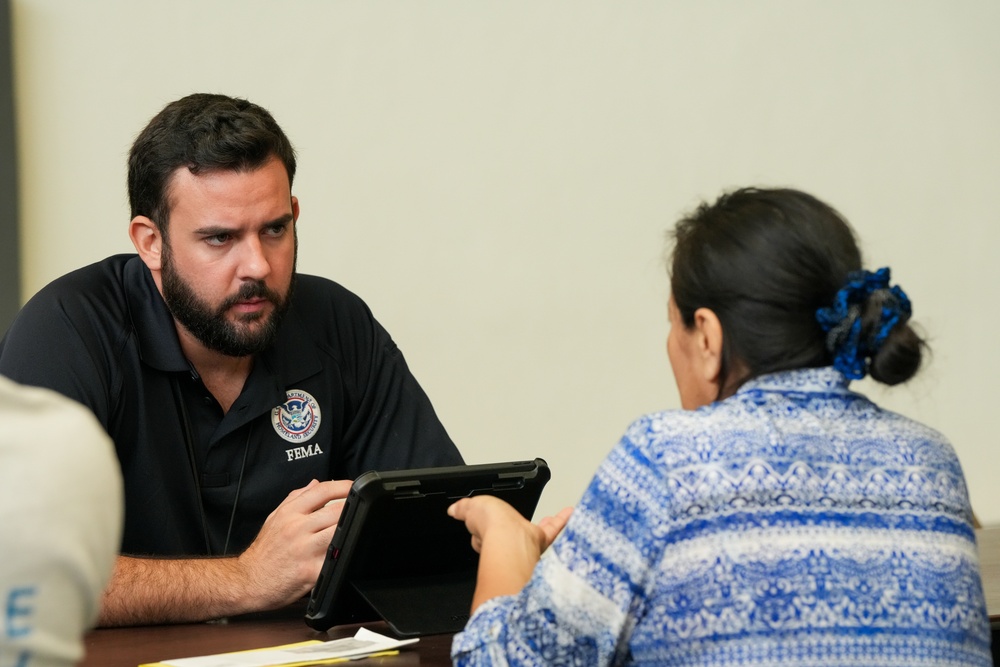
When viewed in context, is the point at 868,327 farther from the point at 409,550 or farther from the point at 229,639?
the point at 229,639

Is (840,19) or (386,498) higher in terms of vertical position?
(840,19)

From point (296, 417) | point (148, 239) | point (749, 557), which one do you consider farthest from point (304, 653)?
point (148, 239)

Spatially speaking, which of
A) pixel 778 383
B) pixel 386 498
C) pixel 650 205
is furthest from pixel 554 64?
pixel 778 383

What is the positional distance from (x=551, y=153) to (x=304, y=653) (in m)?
2.11

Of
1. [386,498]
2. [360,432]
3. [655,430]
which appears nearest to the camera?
[655,430]

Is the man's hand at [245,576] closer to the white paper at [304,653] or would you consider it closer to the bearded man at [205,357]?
the bearded man at [205,357]

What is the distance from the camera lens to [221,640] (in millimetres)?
1623

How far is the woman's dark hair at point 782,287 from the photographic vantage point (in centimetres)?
121

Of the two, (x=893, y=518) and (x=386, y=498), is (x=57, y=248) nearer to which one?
(x=386, y=498)

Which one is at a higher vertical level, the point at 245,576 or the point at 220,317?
the point at 220,317

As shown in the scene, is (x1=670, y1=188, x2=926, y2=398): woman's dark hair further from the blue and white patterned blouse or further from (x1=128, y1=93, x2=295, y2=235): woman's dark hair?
(x1=128, y1=93, x2=295, y2=235): woman's dark hair

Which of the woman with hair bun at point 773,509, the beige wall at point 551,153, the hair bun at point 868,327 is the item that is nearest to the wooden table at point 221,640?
the woman with hair bun at point 773,509

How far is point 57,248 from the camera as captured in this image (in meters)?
2.89

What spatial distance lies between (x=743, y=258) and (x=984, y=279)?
9.33ft
